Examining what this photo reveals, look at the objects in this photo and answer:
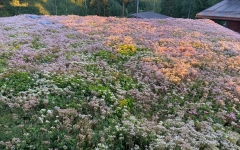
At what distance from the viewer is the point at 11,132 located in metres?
4.68

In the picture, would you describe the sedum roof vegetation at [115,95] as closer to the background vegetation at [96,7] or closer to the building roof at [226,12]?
the building roof at [226,12]

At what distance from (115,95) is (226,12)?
17.2m

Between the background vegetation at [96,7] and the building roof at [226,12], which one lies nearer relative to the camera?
the building roof at [226,12]

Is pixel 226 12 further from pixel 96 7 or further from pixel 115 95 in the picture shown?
pixel 96 7

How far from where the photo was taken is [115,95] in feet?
22.5

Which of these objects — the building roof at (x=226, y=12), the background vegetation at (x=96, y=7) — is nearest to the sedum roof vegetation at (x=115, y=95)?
the building roof at (x=226, y=12)

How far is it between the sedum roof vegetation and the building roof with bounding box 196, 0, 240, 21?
294 inches

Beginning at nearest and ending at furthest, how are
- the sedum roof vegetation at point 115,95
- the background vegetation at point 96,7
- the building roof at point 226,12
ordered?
the sedum roof vegetation at point 115,95 < the building roof at point 226,12 < the background vegetation at point 96,7

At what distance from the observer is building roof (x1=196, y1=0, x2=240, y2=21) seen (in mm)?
18984

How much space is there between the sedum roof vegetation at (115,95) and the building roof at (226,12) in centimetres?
747

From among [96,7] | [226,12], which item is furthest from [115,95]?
[96,7]

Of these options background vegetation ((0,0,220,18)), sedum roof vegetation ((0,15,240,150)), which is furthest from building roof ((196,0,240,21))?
background vegetation ((0,0,220,18))

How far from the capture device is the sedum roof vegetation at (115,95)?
16.4 feet

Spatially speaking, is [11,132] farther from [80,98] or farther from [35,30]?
[35,30]
